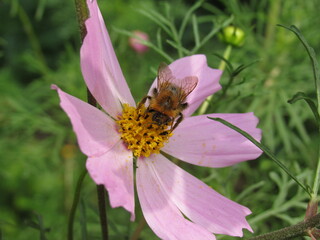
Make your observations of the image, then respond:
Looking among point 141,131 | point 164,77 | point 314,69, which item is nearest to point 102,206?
point 141,131

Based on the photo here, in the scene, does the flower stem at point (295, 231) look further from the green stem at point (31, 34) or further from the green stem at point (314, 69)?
the green stem at point (31, 34)

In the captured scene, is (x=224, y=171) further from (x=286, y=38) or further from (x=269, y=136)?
(x=286, y=38)

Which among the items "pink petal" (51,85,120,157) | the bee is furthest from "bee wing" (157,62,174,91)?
"pink petal" (51,85,120,157)

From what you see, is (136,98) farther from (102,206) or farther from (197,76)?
(102,206)

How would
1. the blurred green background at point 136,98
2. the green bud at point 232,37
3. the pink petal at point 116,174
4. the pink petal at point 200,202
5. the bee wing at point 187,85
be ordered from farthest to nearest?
1. the blurred green background at point 136,98
2. the green bud at point 232,37
3. the bee wing at point 187,85
4. the pink petal at point 200,202
5. the pink petal at point 116,174

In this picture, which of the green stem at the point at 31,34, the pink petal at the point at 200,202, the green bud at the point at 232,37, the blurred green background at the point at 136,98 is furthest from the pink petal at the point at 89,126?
the green stem at the point at 31,34

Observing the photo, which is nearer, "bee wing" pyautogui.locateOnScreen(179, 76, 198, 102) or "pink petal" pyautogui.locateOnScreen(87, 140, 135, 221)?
"pink petal" pyautogui.locateOnScreen(87, 140, 135, 221)

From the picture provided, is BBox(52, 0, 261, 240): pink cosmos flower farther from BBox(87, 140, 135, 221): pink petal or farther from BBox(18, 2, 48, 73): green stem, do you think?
BBox(18, 2, 48, 73): green stem
